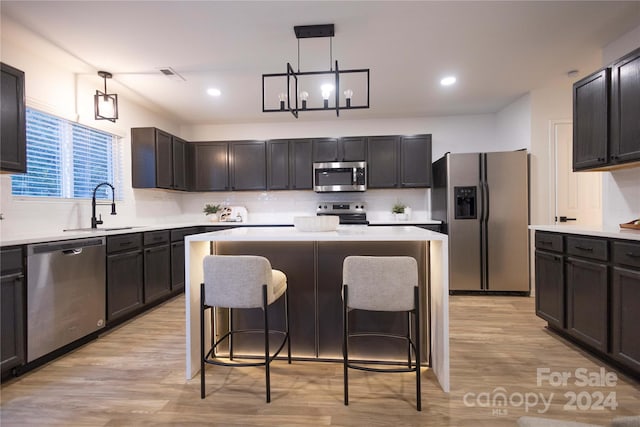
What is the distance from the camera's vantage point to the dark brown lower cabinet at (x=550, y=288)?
7.97 ft

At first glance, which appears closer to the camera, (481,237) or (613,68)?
(613,68)

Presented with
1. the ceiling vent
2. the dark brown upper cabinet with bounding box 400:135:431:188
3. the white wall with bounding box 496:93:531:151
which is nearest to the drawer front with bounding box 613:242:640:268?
the white wall with bounding box 496:93:531:151

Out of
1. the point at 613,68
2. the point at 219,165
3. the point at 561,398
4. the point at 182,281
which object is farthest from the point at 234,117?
the point at 561,398

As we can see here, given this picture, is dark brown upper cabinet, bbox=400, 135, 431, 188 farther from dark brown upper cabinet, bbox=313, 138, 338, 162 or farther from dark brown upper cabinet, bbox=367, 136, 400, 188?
dark brown upper cabinet, bbox=313, 138, 338, 162

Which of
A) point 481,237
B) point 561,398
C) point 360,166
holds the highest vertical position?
point 360,166

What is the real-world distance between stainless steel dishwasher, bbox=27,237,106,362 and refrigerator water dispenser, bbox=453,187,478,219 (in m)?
4.01

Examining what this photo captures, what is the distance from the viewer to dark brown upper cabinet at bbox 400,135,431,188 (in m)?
4.52

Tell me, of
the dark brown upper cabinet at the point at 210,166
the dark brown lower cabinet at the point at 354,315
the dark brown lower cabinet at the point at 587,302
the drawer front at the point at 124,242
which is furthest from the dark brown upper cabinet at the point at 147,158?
the dark brown lower cabinet at the point at 587,302

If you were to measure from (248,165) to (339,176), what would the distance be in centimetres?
153

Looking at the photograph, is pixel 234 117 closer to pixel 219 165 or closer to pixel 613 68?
pixel 219 165

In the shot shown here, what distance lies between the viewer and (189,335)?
6.49 feet

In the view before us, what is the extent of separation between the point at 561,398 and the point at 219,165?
481 cm

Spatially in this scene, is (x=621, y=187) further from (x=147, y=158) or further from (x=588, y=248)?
(x=147, y=158)

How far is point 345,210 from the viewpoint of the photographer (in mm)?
4805
